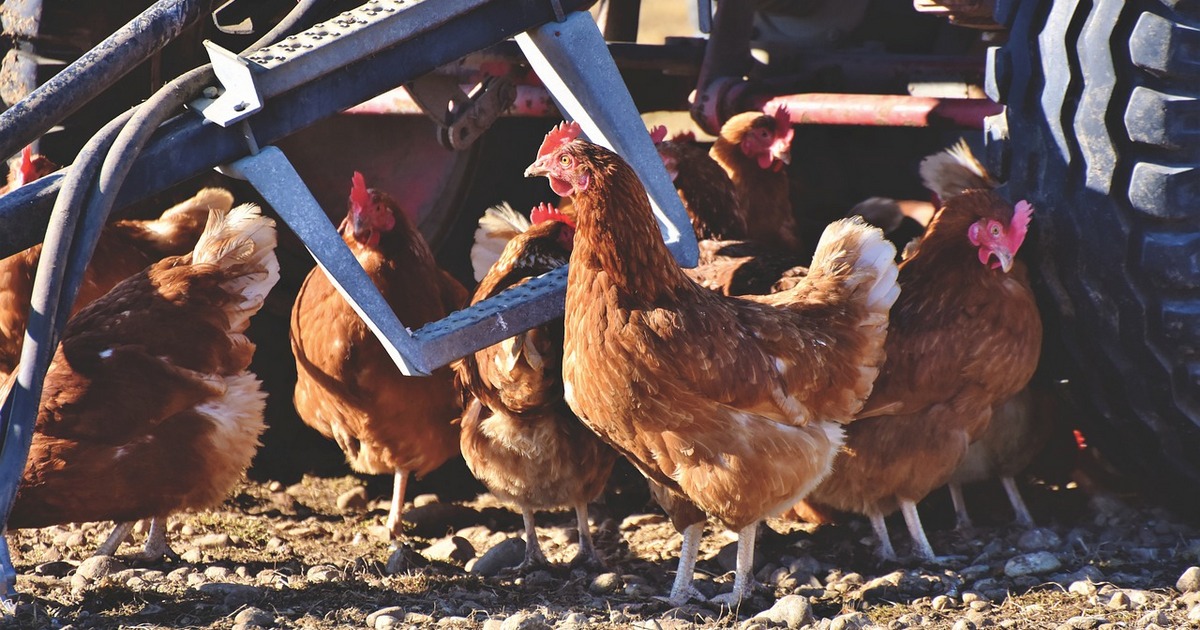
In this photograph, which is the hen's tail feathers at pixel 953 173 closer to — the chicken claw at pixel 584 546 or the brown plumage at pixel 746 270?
the brown plumage at pixel 746 270

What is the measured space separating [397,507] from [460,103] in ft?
4.30

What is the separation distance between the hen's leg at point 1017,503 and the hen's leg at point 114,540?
260cm

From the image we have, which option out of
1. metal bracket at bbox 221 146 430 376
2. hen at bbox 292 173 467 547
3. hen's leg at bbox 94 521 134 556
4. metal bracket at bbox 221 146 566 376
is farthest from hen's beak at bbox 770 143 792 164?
hen's leg at bbox 94 521 134 556

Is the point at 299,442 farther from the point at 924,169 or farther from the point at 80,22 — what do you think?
the point at 924,169

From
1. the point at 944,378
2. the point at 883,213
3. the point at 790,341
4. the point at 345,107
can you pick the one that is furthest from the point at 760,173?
the point at 345,107

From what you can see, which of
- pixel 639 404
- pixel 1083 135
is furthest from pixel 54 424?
pixel 1083 135

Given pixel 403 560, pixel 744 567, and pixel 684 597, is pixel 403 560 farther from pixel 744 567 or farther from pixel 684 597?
pixel 744 567

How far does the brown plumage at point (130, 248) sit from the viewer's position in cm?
359

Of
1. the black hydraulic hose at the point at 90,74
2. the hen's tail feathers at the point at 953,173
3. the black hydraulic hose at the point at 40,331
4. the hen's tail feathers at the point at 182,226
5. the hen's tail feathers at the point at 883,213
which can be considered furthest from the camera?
the hen's tail feathers at the point at 883,213

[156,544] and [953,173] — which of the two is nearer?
[156,544]

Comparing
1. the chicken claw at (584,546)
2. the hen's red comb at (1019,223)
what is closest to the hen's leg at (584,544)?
the chicken claw at (584,546)

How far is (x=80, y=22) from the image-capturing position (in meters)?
3.46

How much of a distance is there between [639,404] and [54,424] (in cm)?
152

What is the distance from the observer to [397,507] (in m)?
3.68
